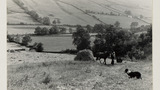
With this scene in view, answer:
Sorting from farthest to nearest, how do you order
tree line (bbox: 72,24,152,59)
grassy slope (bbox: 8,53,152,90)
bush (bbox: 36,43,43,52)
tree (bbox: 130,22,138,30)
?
1. tree (bbox: 130,22,138,30)
2. tree line (bbox: 72,24,152,59)
3. bush (bbox: 36,43,43,52)
4. grassy slope (bbox: 8,53,152,90)

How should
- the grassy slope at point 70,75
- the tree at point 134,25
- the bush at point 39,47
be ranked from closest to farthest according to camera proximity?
the grassy slope at point 70,75 → the bush at point 39,47 → the tree at point 134,25

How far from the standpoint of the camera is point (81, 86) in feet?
9.92

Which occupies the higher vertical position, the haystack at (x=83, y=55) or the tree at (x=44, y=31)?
the tree at (x=44, y=31)

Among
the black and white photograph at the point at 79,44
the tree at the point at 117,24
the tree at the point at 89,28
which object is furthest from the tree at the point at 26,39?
the tree at the point at 117,24

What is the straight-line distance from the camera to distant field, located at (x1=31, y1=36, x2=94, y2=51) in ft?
10.0

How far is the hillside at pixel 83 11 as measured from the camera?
3074 millimetres

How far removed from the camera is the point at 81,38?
125 inches

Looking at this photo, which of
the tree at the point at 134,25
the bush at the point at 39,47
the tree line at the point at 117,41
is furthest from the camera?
the tree at the point at 134,25

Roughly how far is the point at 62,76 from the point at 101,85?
1.45 feet

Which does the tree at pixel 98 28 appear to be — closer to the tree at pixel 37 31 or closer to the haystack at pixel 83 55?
the haystack at pixel 83 55

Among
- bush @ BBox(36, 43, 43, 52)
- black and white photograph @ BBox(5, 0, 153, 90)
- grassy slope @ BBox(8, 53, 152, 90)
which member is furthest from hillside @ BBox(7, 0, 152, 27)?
grassy slope @ BBox(8, 53, 152, 90)

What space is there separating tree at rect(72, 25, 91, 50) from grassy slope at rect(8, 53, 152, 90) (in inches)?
7.2

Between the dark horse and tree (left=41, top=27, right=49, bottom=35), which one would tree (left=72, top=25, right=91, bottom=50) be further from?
tree (left=41, top=27, right=49, bottom=35)

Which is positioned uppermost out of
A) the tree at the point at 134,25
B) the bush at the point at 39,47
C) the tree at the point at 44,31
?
the tree at the point at 134,25
